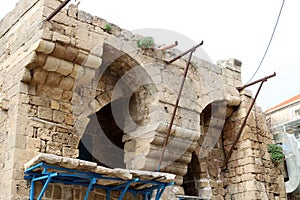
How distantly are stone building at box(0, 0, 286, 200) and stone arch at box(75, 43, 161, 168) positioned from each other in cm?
2

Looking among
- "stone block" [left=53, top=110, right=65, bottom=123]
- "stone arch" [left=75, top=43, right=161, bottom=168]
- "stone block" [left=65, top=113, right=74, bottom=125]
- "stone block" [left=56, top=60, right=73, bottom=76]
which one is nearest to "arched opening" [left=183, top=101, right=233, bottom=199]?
"stone arch" [left=75, top=43, right=161, bottom=168]

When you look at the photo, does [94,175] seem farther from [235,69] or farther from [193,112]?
[235,69]

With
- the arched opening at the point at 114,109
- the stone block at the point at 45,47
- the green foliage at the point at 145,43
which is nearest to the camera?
the stone block at the point at 45,47

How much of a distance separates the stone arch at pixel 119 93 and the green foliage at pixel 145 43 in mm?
352

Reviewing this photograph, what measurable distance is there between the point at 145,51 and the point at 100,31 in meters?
1.02

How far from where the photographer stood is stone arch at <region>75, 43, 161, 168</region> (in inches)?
287

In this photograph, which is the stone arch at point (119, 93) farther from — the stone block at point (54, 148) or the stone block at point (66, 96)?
the stone block at point (54, 148)

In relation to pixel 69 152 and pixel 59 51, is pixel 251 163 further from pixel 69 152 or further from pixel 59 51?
pixel 59 51

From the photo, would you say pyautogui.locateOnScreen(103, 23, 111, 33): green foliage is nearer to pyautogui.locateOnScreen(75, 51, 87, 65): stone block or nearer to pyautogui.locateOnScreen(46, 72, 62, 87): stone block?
pyautogui.locateOnScreen(75, 51, 87, 65): stone block

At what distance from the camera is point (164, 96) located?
769cm

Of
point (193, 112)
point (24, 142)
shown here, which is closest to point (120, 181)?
point (24, 142)

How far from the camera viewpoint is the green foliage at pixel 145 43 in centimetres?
766

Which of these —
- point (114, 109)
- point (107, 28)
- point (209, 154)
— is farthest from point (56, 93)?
point (209, 154)

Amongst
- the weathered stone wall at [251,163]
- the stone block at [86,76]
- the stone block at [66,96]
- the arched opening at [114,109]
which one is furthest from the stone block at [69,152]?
the weathered stone wall at [251,163]
